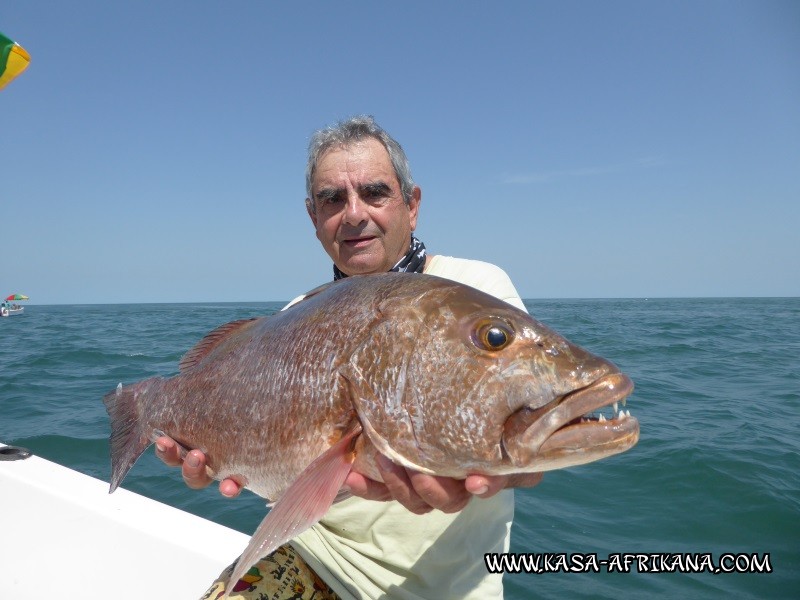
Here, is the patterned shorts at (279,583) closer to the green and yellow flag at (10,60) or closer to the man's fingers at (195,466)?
the man's fingers at (195,466)

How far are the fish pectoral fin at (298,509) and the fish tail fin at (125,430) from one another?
1195 millimetres

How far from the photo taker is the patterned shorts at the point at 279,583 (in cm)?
245

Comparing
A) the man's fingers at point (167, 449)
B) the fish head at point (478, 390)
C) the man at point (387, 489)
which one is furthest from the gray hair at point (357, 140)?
the man's fingers at point (167, 449)

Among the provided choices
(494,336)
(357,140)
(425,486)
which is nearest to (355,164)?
(357,140)

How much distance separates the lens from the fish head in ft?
4.87

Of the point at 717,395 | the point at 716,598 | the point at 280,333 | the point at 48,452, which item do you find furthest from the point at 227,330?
the point at 717,395

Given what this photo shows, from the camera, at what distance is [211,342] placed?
2588 millimetres

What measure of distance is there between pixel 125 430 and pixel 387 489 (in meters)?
1.58

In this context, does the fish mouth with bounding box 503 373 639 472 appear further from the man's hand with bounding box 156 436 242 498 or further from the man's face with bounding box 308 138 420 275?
the man's face with bounding box 308 138 420 275

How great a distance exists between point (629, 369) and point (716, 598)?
9.79 m

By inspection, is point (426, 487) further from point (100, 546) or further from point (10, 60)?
point (10, 60)

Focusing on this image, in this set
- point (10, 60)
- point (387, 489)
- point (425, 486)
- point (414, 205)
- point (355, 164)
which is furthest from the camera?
point (10, 60)

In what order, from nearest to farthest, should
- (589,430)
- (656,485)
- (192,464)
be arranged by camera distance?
(589,430)
(192,464)
(656,485)

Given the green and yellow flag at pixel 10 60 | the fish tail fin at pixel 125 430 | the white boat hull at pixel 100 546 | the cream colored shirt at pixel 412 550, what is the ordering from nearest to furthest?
the cream colored shirt at pixel 412 550 < the fish tail fin at pixel 125 430 < the white boat hull at pixel 100 546 < the green and yellow flag at pixel 10 60
